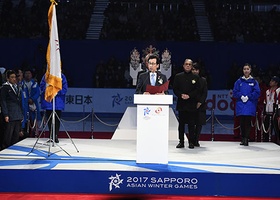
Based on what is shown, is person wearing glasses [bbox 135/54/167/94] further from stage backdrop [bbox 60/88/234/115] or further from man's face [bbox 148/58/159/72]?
stage backdrop [bbox 60/88/234/115]

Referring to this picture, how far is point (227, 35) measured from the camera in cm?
2111

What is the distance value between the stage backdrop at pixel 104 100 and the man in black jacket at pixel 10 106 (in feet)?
22.6

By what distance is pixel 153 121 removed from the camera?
22.7 feet

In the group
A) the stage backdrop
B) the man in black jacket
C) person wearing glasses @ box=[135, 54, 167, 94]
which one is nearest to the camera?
person wearing glasses @ box=[135, 54, 167, 94]

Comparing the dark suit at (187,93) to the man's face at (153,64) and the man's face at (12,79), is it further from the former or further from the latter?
the man's face at (12,79)

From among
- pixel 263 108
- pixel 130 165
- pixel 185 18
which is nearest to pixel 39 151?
pixel 130 165

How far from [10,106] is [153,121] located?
10.5ft

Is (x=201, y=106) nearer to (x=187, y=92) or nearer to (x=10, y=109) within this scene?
(x=187, y=92)

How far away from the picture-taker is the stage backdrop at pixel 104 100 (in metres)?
15.9

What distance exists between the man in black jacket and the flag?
3.25 feet

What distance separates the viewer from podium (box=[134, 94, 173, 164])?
6.84 meters

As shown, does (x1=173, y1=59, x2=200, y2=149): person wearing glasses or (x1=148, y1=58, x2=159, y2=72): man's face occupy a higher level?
(x1=148, y1=58, x2=159, y2=72): man's face

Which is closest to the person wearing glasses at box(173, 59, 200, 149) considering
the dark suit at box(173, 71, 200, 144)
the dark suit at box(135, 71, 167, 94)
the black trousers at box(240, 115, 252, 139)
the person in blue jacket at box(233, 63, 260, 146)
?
the dark suit at box(173, 71, 200, 144)

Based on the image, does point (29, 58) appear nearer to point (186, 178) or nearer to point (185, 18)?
point (185, 18)
